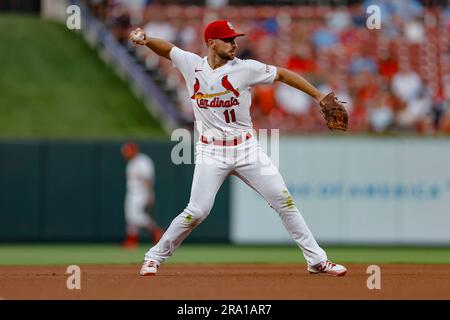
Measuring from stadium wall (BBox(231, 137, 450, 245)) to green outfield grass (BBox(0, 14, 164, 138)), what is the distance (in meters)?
3.14

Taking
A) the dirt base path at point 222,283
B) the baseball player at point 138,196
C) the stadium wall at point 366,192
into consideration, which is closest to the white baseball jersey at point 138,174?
the baseball player at point 138,196

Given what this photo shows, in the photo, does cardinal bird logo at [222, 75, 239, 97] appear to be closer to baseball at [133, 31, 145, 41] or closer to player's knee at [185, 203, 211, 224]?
baseball at [133, 31, 145, 41]

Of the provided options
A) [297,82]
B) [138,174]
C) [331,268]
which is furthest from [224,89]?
[138,174]

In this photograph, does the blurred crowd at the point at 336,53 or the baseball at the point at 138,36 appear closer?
the baseball at the point at 138,36

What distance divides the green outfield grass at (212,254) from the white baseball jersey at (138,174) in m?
0.98

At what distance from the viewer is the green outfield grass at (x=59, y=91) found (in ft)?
68.5

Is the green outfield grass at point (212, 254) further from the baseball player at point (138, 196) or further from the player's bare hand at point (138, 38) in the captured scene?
the player's bare hand at point (138, 38)

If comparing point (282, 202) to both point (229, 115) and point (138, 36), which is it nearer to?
point (229, 115)

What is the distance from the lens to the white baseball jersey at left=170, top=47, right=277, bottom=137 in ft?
30.7

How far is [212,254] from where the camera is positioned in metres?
16.0

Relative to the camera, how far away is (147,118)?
2166cm

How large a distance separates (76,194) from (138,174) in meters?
1.50

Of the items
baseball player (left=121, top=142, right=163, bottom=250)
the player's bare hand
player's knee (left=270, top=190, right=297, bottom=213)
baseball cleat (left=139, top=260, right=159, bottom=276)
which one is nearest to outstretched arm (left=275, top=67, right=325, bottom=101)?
player's knee (left=270, top=190, right=297, bottom=213)

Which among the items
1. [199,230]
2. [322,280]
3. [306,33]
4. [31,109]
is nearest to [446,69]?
[306,33]
